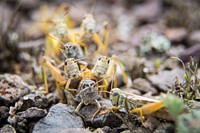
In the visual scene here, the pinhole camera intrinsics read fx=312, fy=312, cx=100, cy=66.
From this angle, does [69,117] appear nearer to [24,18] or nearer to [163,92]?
[163,92]

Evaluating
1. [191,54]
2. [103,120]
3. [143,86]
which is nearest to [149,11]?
[191,54]

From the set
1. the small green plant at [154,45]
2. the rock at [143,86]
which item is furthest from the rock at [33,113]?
the small green plant at [154,45]

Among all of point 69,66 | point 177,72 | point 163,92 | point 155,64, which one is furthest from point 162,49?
point 69,66

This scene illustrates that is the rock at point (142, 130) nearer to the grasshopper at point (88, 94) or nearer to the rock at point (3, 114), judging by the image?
the grasshopper at point (88, 94)

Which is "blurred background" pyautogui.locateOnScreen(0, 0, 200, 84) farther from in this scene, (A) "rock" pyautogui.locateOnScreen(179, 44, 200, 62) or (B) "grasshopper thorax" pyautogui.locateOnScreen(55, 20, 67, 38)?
(B) "grasshopper thorax" pyautogui.locateOnScreen(55, 20, 67, 38)

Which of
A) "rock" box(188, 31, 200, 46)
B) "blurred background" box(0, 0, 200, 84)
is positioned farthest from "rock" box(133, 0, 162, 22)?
"rock" box(188, 31, 200, 46)

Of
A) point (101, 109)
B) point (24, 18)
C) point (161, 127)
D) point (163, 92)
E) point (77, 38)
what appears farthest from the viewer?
point (24, 18)
